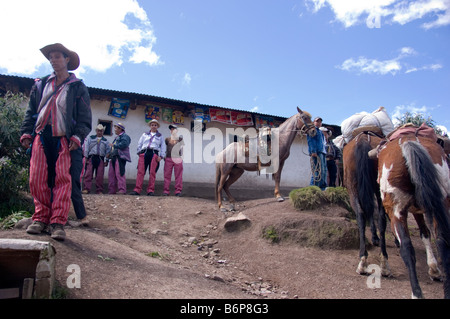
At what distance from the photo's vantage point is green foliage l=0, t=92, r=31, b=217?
6.32 meters

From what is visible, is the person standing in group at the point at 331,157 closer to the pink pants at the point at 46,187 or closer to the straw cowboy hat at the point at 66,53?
the straw cowboy hat at the point at 66,53

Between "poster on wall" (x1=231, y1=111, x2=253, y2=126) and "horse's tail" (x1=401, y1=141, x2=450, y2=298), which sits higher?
"poster on wall" (x1=231, y1=111, x2=253, y2=126)

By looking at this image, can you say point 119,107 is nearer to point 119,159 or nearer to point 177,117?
point 177,117

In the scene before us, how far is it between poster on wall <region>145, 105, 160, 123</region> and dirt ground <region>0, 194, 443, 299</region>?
5515 mm

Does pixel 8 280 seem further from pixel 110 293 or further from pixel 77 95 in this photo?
pixel 77 95

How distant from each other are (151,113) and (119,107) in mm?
1212

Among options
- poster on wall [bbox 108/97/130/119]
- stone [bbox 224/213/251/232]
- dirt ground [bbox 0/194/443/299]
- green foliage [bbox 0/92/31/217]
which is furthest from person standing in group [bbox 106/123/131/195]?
stone [bbox 224/213/251/232]

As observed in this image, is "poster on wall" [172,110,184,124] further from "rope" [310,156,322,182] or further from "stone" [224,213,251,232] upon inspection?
"stone" [224,213,251,232]

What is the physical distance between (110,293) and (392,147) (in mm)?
3511

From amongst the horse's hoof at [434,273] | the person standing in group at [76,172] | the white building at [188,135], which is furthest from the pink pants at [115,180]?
the horse's hoof at [434,273]

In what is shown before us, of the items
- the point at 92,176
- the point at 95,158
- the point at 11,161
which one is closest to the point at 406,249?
the point at 11,161

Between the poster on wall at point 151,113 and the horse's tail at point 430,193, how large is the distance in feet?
34.7

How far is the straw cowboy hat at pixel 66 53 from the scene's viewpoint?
4.29 metres

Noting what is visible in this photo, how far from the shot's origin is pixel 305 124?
28.4 ft
